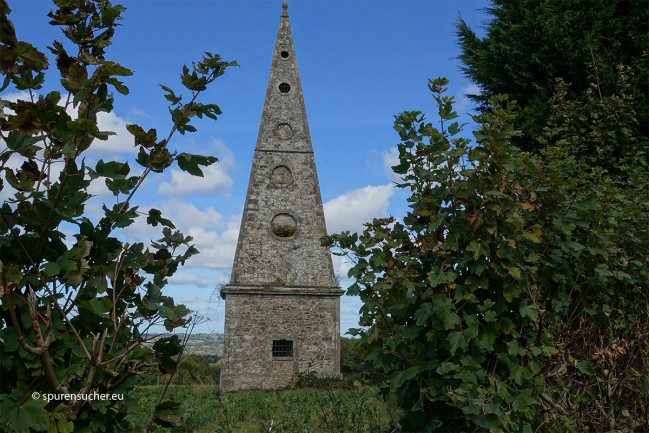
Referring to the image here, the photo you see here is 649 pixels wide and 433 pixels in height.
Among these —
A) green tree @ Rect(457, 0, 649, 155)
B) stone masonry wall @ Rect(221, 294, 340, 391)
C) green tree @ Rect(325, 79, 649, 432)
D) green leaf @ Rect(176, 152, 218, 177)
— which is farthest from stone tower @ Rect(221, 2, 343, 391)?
green leaf @ Rect(176, 152, 218, 177)

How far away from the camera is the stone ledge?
19422mm

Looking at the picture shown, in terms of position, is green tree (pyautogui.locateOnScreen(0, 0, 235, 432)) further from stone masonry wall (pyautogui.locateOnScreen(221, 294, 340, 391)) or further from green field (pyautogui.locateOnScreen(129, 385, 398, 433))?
stone masonry wall (pyautogui.locateOnScreen(221, 294, 340, 391))

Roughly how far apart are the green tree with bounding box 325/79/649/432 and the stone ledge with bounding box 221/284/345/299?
15.2m

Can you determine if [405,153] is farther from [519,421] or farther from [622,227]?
[622,227]

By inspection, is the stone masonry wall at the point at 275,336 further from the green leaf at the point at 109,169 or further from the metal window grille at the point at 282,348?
the green leaf at the point at 109,169

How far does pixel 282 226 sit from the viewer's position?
67.4ft

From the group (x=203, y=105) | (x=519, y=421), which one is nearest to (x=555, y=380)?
(x=519, y=421)

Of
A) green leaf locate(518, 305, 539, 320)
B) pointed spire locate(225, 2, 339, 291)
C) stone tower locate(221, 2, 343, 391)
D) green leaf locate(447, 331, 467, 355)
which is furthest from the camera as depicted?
pointed spire locate(225, 2, 339, 291)

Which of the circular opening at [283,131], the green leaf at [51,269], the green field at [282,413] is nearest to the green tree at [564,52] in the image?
the green field at [282,413]

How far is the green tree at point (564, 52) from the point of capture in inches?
411

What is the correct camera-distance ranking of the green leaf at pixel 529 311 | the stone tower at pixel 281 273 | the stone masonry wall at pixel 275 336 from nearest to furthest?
the green leaf at pixel 529 311, the stone masonry wall at pixel 275 336, the stone tower at pixel 281 273

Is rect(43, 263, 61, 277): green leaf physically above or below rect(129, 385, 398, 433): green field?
above

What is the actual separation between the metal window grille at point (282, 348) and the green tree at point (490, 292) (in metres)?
15.7

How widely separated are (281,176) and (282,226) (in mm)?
1876
